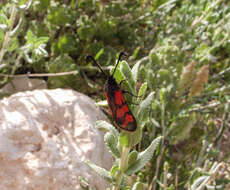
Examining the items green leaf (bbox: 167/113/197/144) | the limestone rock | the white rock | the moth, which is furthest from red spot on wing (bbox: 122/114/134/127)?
the limestone rock

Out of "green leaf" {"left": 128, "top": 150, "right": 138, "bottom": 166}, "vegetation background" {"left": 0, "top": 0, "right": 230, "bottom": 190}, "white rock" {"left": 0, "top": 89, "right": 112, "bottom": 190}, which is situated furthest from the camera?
"vegetation background" {"left": 0, "top": 0, "right": 230, "bottom": 190}

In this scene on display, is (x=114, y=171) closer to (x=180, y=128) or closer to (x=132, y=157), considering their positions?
(x=132, y=157)

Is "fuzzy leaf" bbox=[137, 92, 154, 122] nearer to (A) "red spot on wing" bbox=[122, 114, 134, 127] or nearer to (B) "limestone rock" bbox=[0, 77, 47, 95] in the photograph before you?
(A) "red spot on wing" bbox=[122, 114, 134, 127]

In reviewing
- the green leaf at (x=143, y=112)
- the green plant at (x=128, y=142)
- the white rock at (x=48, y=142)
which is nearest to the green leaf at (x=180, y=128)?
the white rock at (x=48, y=142)

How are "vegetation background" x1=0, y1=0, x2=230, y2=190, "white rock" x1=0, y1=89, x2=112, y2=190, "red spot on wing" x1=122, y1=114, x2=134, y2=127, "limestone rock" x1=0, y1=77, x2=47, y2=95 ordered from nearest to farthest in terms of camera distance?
"red spot on wing" x1=122, y1=114, x2=134, y2=127, "white rock" x1=0, y1=89, x2=112, y2=190, "vegetation background" x1=0, y1=0, x2=230, y2=190, "limestone rock" x1=0, y1=77, x2=47, y2=95

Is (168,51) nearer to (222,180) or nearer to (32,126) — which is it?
(222,180)
